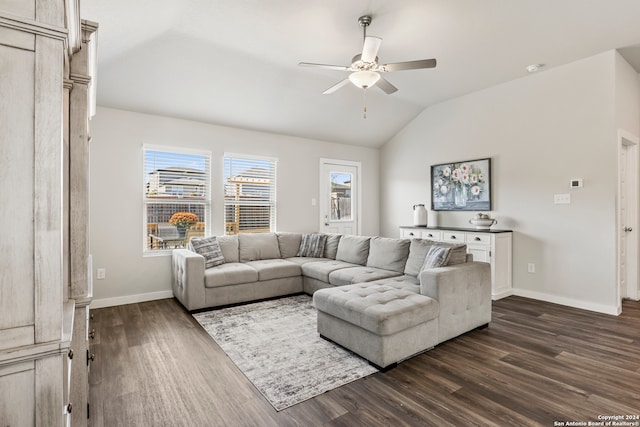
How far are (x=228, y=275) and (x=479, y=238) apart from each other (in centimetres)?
342

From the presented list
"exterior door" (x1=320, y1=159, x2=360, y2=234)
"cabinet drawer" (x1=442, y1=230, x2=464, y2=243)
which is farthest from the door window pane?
"cabinet drawer" (x1=442, y1=230, x2=464, y2=243)

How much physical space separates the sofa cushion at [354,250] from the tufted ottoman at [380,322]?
149 centimetres

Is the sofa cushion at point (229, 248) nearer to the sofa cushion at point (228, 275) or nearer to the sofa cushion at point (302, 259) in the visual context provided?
the sofa cushion at point (228, 275)

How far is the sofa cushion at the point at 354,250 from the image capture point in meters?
4.48

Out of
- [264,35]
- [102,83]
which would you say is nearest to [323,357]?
[264,35]

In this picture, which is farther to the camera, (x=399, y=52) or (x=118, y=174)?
(x=118, y=174)

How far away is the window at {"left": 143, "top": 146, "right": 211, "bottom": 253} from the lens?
174 inches

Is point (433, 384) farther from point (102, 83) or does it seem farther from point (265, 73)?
point (102, 83)

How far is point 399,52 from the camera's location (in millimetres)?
3816

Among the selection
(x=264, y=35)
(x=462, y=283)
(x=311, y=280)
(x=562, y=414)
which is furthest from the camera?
(x=311, y=280)

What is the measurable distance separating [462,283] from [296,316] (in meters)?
1.80

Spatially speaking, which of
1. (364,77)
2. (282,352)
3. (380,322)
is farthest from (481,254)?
(282,352)

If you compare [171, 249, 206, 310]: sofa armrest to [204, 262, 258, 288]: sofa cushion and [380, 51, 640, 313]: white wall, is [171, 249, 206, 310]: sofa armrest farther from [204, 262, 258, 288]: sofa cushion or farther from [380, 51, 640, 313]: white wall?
[380, 51, 640, 313]: white wall

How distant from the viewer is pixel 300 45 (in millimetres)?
3611
